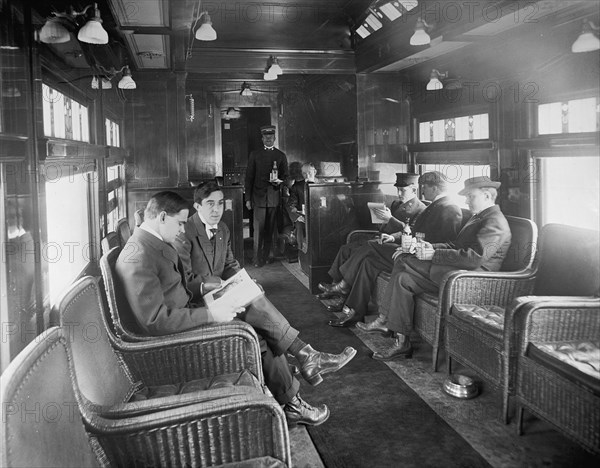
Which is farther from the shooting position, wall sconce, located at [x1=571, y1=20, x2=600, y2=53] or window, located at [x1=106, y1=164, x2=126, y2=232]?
window, located at [x1=106, y1=164, x2=126, y2=232]

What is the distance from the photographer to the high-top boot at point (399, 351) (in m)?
4.25

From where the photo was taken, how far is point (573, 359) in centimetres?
280

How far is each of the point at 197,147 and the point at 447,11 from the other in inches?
250

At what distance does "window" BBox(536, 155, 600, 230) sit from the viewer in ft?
13.4

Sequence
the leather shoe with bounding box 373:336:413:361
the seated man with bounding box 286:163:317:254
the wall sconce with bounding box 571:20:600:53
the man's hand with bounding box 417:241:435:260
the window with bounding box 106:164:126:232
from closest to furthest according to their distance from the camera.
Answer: the wall sconce with bounding box 571:20:600:53 → the leather shoe with bounding box 373:336:413:361 → the man's hand with bounding box 417:241:435:260 → the window with bounding box 106:164:126:232 → the seated man with bounding box 286:163:317:254

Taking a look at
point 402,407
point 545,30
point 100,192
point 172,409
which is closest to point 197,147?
point 100,192

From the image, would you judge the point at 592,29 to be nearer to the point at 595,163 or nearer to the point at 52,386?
the point at 595,163

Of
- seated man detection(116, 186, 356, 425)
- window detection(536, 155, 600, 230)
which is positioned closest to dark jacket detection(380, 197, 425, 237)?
window detection(536, 155, 600, 230)

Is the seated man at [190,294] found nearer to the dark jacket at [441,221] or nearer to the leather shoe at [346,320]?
the leather shoe at [346,320]

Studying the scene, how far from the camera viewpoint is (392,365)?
4.16 metres

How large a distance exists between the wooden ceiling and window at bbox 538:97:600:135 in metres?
0.36

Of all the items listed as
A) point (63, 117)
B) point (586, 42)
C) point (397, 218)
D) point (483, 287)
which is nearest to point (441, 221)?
point (397, 218)

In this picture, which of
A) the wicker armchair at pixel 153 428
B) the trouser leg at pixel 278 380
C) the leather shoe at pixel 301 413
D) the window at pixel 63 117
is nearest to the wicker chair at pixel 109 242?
the window at pixel 63 117

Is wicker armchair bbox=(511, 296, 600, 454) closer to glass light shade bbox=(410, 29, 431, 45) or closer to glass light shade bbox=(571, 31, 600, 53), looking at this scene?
glass light shade bbox=(571, 31, 600, 53)
